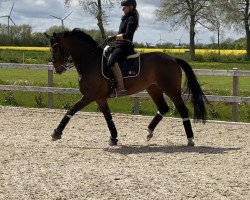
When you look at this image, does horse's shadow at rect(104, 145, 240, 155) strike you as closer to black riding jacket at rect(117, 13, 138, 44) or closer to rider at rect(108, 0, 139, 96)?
rider at rect(108, 0, 139, 96)

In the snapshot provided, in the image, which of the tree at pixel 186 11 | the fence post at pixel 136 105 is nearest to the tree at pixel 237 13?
the tree at pixel 186 11

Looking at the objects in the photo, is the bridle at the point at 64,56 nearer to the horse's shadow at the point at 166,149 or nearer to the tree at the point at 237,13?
the horse's shadow at the point at 166,149

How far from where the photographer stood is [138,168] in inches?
271

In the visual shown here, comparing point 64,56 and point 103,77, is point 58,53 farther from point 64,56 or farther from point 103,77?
point 103,77

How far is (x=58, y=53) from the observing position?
911 cm

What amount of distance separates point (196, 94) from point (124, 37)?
65.2 inches

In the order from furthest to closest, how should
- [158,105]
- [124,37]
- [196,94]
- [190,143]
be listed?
[158,105], [196,94], [190,143], [124,37]

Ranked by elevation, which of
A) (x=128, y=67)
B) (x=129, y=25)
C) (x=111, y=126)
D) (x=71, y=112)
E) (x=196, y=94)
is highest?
(x=129, y=25)

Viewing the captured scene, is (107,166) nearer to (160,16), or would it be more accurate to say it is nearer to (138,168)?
(138,168)

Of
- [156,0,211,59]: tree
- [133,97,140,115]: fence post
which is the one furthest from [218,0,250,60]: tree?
[133,97,140,115]: fence post

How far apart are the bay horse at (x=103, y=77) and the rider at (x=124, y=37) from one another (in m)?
0.25

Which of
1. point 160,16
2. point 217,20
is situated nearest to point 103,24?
point 160,16

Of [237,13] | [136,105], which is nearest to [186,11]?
[237,13]

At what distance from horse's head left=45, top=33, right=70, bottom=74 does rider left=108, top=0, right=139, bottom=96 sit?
0.87 m
